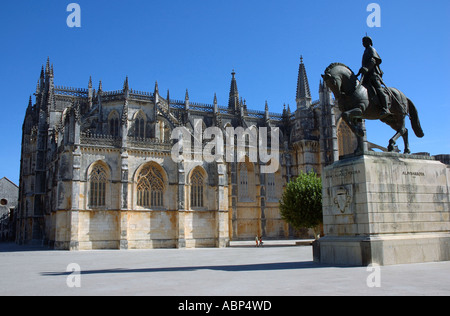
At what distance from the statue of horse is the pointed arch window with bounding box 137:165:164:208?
22.1 meters

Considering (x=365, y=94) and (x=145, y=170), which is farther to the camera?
(x=145, y=170)

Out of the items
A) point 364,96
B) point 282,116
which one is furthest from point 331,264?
point 282,116

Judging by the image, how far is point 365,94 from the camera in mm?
12695

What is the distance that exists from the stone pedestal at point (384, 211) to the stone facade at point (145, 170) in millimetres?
20896

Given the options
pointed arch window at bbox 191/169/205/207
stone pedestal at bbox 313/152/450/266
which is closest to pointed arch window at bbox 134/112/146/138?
pointed arch window at bbox 191/169/205/207

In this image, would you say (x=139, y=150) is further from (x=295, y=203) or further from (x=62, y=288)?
(x=62, y=288)

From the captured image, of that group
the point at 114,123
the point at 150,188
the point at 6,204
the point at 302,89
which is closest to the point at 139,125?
the point at 114,123

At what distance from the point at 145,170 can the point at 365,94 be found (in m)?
22.9

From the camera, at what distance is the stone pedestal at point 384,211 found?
1152 cm

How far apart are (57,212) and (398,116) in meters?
24.7

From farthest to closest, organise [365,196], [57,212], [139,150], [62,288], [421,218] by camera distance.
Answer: [139,150] < [57,212] < [421,218] < [365,196] < [62,288]

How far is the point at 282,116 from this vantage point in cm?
5606

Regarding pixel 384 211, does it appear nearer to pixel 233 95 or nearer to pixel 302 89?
pixel 302 89

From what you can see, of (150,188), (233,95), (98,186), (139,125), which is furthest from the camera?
(233,95)
